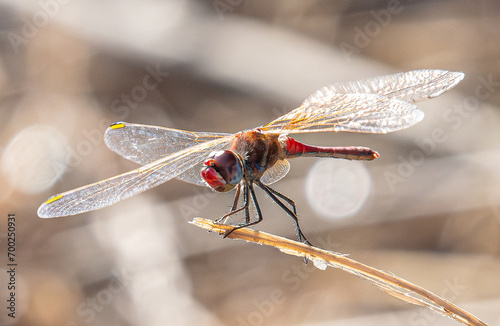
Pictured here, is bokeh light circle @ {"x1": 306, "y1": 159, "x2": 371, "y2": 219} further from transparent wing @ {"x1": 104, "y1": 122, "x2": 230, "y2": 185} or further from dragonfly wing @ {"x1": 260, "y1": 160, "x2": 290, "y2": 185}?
transparent wing @ {"x1": 104, "y1": 122, "x2": 230, "y2": 185}

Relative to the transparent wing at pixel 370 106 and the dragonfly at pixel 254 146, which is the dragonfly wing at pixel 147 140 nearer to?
the dragonfly at pixel 254 146

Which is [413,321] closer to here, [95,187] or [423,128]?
[423,128]

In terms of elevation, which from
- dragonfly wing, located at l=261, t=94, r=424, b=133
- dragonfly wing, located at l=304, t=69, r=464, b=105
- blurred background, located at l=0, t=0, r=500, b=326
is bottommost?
blurred background, located at l=0, t=0, r=500, b=326

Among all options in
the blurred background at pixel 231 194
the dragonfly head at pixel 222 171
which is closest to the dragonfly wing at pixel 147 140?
the dragonfly head at pixel 222 171

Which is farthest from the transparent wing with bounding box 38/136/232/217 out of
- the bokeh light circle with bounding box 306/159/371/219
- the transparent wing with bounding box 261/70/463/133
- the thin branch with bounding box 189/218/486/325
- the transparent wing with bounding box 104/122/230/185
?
the bokeh light circle with bounding box 306/159/371/219

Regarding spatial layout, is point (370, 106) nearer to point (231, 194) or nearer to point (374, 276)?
point (374, 276)

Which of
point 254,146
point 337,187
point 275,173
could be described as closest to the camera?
point 254,146

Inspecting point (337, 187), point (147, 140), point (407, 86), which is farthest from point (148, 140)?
point (337, 187)
